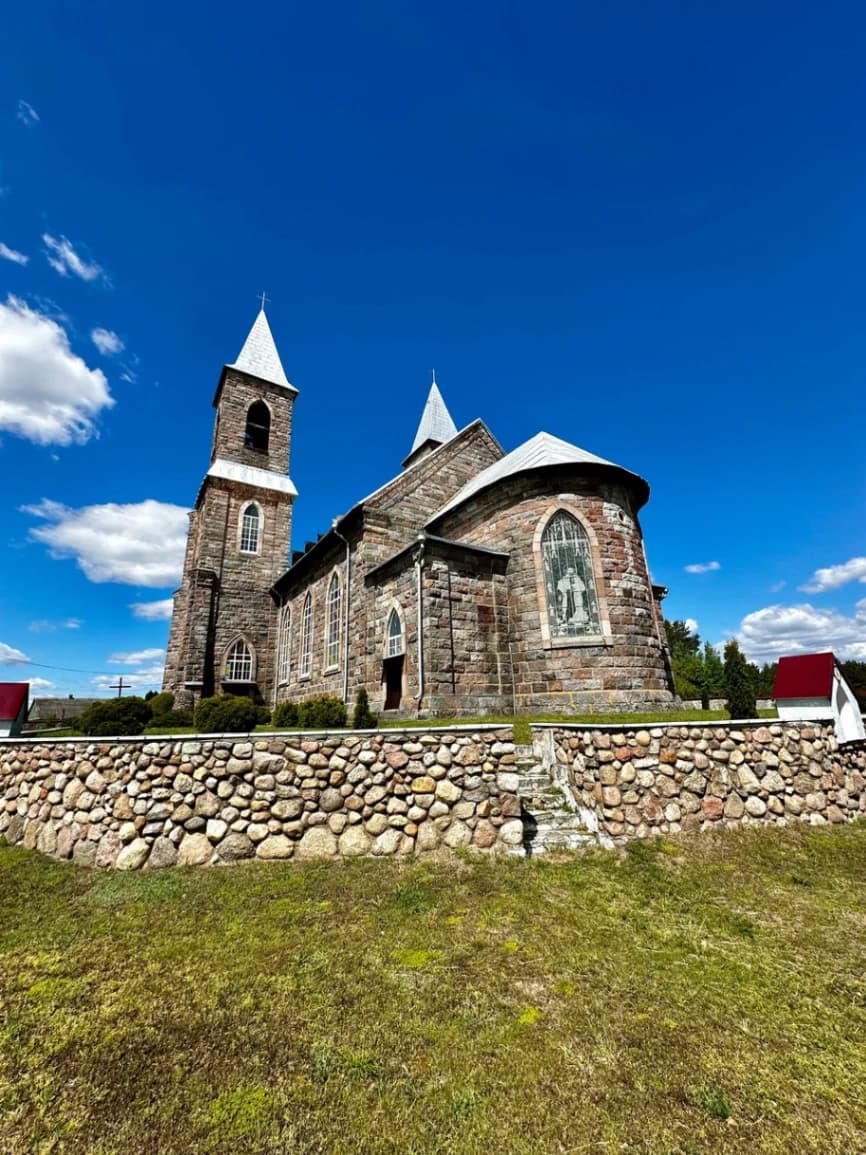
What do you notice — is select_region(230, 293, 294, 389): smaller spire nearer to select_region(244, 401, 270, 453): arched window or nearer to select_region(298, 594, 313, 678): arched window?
select_region(244, 401, 270, 453): arched window

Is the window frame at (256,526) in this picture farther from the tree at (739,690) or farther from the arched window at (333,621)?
the tree at (739,690)

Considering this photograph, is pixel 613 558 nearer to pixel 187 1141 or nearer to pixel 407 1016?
pixel 407 1016

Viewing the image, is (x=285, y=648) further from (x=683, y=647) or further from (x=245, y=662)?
(x=683, y=647)

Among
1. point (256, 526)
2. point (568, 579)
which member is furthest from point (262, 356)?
point (568, 579)

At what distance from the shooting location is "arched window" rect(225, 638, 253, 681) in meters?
22.7

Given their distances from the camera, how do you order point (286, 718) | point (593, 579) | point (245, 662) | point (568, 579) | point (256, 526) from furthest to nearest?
point (256, 526) < point (245, 662) < point (286, 718) < point (568, 579) < point (593, 579)

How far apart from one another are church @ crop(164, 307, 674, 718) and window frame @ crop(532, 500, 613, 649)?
0.04 meters

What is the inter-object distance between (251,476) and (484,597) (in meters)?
17.3

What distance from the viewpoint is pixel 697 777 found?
6.47 metres

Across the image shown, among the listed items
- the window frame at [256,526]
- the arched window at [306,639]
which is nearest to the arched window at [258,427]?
the window frame at [256,526]

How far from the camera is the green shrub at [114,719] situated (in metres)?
10.9

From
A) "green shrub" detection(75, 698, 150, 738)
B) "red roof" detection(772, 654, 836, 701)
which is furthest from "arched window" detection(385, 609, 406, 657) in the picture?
"red roof" detection(772, 654, 836, 701)

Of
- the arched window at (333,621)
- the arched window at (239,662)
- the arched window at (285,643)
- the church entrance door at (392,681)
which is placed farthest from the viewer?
the arched window at (239,662)

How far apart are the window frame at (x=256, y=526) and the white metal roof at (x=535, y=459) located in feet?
38.5
